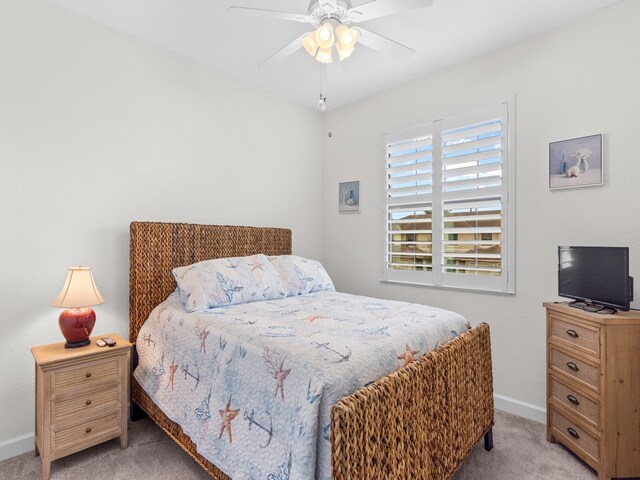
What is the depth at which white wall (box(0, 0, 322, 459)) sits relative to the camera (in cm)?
201

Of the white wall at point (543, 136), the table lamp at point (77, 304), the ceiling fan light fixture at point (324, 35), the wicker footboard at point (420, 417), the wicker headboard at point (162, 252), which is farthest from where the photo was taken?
the wicker headboard at point (162, 252)

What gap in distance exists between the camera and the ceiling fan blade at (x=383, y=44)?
187 centimetres

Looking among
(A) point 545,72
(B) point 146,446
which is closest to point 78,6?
(B) point 146,446

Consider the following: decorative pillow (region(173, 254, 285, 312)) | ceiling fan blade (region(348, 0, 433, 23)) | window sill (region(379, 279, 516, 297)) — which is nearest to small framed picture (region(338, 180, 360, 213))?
window sill (region(379, 279, 516, 297))

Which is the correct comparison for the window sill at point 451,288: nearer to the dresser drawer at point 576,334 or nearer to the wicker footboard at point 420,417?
the dresser drawer at point 576,334

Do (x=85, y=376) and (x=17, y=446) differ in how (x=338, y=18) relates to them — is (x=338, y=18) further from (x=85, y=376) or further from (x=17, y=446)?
(x=17, y=446)

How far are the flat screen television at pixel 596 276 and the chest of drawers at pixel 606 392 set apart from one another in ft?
0.34

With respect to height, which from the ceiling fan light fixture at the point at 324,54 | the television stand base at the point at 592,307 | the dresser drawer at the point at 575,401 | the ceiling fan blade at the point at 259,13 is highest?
the ceiling fan blade at the point at 259,13

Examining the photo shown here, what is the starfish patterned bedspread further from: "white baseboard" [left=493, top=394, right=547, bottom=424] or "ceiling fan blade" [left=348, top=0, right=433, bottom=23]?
"ceiling fan blade" [left=348, top=0, right=433, bottom=23]

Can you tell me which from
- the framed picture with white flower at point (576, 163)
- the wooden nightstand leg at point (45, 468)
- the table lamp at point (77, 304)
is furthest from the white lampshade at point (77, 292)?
the framed picture with white flower at point (576, 163)

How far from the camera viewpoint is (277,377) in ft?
4.39

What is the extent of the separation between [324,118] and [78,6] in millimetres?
2399

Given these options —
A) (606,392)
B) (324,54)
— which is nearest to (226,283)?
(324,54)

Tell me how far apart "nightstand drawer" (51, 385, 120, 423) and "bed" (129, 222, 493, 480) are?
233mm
